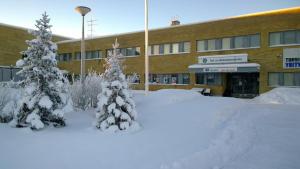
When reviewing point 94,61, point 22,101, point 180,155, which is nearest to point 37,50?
point 22,101

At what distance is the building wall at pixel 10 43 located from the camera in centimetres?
3753

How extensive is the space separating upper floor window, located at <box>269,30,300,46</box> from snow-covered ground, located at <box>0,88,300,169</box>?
45.4 ft

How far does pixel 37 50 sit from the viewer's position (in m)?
9.50

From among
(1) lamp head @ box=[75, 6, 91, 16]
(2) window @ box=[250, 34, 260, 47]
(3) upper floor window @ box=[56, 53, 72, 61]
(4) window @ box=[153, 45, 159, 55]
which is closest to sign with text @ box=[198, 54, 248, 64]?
(2) window @ box=[250, 34, 260, 47]

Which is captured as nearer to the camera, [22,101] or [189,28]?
[22,101]

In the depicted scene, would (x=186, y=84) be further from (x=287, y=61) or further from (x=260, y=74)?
(x=287, y=61)

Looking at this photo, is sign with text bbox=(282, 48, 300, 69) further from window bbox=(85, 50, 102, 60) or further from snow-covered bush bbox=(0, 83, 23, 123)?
window bbox=(85, 50, 102, 60)

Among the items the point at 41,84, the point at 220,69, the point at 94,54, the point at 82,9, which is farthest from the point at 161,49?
the point at 41,84

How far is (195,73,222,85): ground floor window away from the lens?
28.2m

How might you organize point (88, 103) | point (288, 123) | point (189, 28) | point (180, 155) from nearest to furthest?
point (180, 155) → point (288, 123) → point (88, 103) → point (189, 28)

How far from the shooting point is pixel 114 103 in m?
9.55

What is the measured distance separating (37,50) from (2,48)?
32.9m

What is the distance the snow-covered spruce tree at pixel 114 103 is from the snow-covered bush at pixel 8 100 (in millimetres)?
3412

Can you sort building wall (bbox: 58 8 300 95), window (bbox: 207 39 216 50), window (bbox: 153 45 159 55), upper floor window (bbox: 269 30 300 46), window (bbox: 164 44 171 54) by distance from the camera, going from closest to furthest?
upper floor window (bbox: 269 30 300 46) → building wall (bbox: 58 8 300 95) → window (bbox: 207 39 216 50) → window (bbox: 164 44 171 54) → window (bbox: 153 45 159 55)
